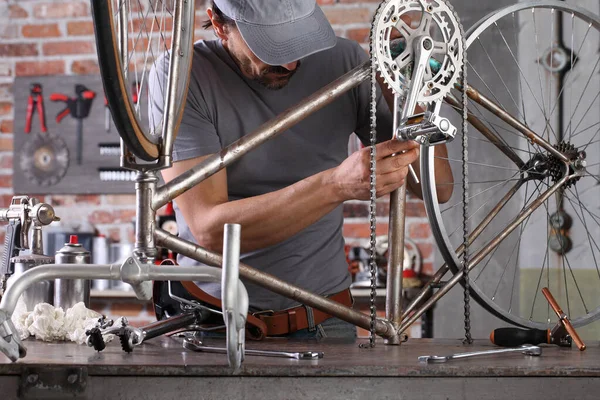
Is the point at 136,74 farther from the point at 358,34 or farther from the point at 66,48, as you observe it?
the point at 66,48

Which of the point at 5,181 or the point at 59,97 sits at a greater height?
the point at 59,97

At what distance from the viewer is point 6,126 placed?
314 centimetres

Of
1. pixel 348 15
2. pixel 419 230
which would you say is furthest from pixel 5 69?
pixel 419 230

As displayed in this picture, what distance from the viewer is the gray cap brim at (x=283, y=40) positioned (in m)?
1.25

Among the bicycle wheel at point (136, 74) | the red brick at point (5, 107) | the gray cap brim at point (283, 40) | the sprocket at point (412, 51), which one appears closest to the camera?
the bicycle wheel at point (136, 74)

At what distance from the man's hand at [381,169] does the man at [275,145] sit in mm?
32

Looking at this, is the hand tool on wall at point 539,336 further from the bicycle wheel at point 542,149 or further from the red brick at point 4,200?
the red brick at point 4,200

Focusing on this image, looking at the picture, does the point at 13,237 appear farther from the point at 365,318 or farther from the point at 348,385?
the point at 348,385

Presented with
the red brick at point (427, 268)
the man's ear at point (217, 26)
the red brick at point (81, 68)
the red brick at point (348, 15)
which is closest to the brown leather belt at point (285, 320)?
the man's ear at point (217, 26)

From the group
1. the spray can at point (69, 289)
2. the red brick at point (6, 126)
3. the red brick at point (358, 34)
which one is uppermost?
the red brick at point (358, 34)

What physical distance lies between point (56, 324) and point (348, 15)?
208 centimetres

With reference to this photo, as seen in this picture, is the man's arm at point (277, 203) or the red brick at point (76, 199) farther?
the red brick at point (76, 199)

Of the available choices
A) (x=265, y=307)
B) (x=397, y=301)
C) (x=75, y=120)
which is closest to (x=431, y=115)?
(x=397, y=301)

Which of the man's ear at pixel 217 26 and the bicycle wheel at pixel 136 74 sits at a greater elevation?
the man's ear at pixel 217 26
